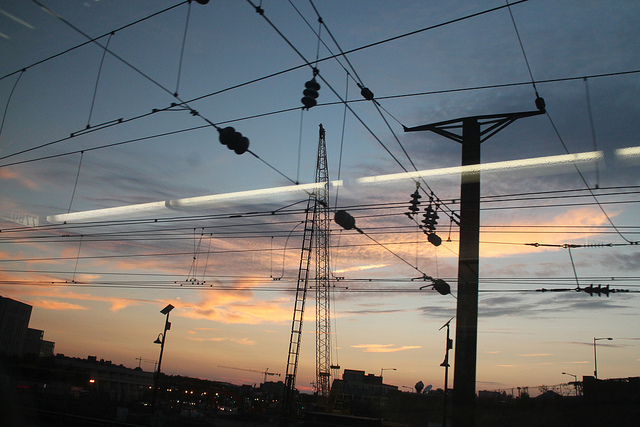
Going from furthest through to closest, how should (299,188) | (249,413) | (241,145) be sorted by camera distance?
(249,413) → (299,188) → (241,145)

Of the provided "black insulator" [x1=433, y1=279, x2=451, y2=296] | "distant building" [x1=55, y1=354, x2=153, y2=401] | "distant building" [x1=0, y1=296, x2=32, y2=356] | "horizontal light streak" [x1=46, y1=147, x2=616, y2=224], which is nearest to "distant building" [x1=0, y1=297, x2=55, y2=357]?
"distant building" [x1=0, y1=296, x2=32, y2=356]

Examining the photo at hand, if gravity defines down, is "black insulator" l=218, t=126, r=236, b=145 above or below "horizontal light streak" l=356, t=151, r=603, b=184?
below

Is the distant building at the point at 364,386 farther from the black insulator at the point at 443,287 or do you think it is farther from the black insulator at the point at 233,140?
the black insulator at the point at 233,140

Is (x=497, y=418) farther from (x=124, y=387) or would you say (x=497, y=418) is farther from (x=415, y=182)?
(x=124, y=387)

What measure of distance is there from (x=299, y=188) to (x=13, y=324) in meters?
89.7

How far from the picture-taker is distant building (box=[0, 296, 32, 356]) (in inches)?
3150

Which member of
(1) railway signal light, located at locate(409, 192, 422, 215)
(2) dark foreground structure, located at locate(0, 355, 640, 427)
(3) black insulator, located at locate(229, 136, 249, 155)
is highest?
(1) railway signal light, located at locate(409, 192, 422, 215)

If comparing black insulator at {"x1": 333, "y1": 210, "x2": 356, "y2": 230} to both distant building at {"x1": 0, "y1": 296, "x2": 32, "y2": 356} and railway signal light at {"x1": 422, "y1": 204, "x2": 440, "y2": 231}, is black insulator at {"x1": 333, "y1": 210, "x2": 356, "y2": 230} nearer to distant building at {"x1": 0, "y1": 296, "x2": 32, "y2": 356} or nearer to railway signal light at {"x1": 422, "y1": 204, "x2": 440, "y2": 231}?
railway signal light at {"x1": 422, "y1": 204, "x2": 440, "y2": 231}

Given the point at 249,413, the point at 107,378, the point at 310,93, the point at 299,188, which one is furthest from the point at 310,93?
the point at 107,378

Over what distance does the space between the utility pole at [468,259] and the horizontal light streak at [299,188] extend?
63 cm

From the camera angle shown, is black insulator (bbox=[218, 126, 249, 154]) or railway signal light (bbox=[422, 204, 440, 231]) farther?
railway signal light (bbox=[422, 204, 440, 231])

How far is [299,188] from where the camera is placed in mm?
19781

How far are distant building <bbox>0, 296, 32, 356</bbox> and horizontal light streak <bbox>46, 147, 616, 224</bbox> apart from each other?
61.1 metres

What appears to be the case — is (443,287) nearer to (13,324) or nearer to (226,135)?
(226,135)
